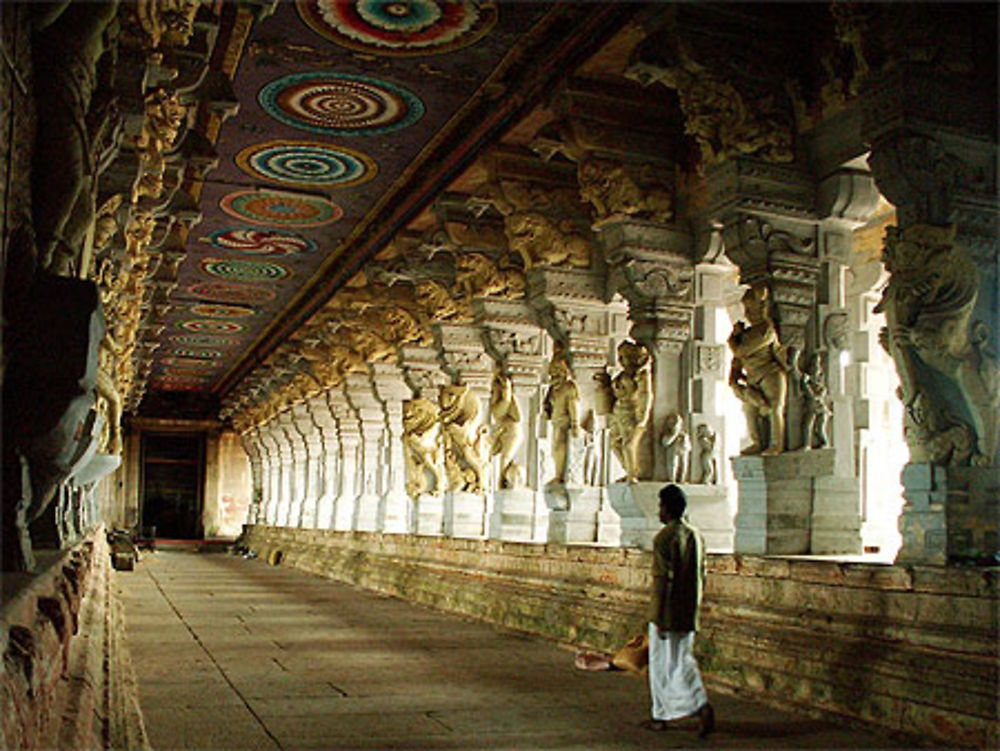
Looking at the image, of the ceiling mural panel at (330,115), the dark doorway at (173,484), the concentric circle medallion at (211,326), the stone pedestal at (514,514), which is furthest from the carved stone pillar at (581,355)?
the dark doorway at (173,484)

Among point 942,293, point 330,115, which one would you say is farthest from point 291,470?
point 942,293

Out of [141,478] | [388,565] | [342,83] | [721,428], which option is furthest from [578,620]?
[141,478]

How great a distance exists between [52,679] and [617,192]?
25.5ft

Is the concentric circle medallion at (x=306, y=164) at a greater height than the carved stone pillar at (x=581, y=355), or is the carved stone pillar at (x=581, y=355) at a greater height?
the concentric circle medallion at (x=306, y=164)

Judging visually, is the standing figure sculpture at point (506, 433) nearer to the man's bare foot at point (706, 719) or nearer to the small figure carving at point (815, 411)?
the small figure carving at point (815, 411)

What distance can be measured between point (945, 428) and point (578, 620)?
420cm

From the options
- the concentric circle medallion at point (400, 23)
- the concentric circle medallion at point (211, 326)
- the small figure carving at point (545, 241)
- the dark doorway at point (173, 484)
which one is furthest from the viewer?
the dark doorway at point (173, 484)

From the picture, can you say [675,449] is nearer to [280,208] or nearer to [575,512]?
[575,512]

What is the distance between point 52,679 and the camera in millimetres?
2576

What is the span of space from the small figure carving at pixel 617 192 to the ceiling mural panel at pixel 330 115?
127 cm

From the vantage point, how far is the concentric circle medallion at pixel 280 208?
14040 millimetres

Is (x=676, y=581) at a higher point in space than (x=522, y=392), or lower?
lower

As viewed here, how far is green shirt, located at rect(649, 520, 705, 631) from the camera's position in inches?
225

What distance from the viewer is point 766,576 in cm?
698
